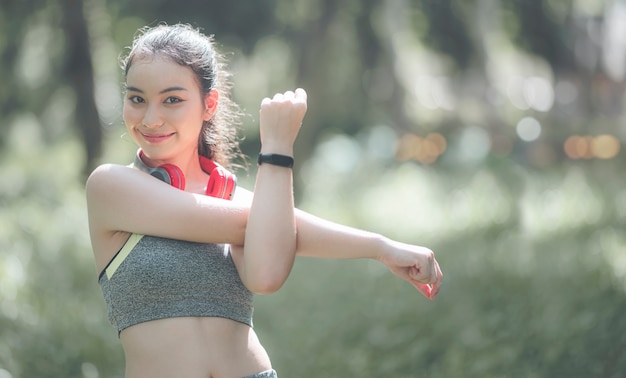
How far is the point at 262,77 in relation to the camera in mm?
21047

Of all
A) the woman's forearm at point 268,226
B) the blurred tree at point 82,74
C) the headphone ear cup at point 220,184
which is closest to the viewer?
the woman's forearm at point 268,226

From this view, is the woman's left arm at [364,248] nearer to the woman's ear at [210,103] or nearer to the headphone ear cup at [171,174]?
the headphone ear cup at [171,174]

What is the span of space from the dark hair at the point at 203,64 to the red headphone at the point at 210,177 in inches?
3.9

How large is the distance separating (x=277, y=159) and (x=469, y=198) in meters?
7.04

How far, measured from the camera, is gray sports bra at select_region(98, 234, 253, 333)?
91.3 inches

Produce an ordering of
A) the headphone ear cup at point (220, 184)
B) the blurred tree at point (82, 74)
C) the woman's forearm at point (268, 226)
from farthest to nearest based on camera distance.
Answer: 1. the blurred tree at point (82, 74)
2. the headphone ear cup at point (220, 184)
3. the woman's forearm at point (268, 226)

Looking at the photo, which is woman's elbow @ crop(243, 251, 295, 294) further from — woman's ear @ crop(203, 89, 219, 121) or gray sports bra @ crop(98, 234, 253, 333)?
woman's ear @ crop(203, 89, 219, 121)

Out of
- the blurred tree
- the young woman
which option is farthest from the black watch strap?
the blurred tree

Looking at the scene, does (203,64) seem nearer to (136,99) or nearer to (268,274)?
(136,99)

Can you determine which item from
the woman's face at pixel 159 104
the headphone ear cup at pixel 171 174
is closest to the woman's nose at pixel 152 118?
the woman's face at pixel 159 104

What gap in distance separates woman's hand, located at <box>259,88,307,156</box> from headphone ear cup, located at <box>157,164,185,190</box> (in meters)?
0.27

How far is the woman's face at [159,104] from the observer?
7.86 feet

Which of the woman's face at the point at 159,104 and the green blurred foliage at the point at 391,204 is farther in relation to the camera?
the green blurred foliage at the point at 391,204

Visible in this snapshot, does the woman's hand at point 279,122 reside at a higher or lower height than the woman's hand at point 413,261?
higher
